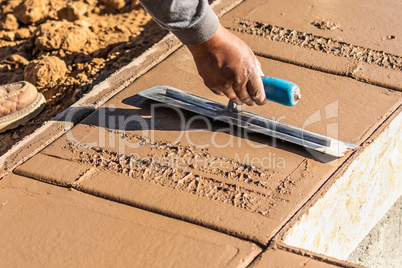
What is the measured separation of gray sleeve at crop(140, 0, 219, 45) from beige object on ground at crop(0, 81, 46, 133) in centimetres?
144

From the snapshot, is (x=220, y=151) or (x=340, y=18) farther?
(x=340, y=18)

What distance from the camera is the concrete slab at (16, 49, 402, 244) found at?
7.20ft

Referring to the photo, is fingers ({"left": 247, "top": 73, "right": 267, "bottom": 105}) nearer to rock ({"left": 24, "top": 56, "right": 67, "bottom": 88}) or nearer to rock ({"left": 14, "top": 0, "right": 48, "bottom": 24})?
rock ({"left": 24, "top": 56, "right": 67, "bottom": 88})

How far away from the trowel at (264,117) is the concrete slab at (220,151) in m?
0.04

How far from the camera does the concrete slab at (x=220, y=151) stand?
86.4 inches

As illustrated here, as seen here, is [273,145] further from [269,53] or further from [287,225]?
[269,53]

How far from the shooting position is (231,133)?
8.38 feet

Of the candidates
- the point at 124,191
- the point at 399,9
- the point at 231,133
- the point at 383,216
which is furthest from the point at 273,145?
the point at 399,9

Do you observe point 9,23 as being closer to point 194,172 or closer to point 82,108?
Answer: point 82,108

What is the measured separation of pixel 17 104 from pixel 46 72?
1.26 feet

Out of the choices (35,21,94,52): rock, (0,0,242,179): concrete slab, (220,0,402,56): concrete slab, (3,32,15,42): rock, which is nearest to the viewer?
(0,0,242,179): concrete slab

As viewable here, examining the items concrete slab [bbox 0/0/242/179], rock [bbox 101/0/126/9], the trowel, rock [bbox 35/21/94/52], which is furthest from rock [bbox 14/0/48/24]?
the trowel

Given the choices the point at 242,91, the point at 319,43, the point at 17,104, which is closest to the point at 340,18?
the point at 319,43

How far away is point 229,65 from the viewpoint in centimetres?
220
